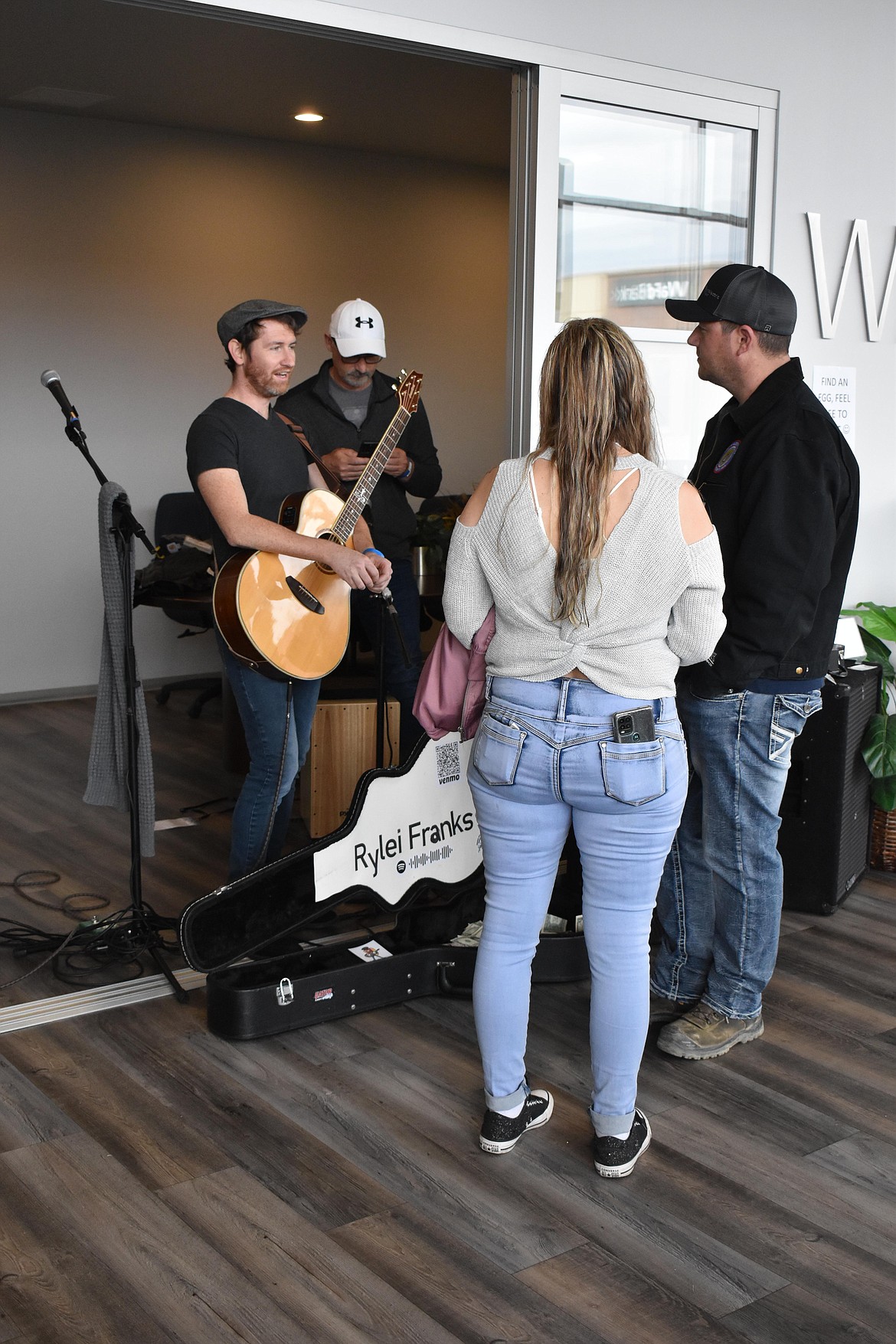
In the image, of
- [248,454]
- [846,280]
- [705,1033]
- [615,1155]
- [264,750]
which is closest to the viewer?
[615,1155]

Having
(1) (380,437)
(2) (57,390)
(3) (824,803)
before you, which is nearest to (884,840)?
(3) (824,803)

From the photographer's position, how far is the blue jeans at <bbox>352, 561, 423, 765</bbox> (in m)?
4.05

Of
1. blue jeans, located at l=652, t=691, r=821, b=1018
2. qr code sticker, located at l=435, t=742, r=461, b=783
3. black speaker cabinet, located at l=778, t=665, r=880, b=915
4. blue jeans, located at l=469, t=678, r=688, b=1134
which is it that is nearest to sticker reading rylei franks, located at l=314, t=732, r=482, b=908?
qr code sticker, located at l=435, t=742, r=461, b=783

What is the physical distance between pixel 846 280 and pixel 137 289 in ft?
12.7

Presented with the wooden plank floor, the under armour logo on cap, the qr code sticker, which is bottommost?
the wooden plank floor

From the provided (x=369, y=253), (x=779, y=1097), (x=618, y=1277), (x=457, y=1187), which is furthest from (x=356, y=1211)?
(x=369, y=253)

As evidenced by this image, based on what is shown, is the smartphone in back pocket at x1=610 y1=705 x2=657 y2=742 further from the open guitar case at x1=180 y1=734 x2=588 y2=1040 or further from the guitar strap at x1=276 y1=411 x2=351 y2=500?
the guitar strap at x1=276 y1=411 x2=351 y2=500

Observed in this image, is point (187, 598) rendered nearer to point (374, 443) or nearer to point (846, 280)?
point (374, 443)

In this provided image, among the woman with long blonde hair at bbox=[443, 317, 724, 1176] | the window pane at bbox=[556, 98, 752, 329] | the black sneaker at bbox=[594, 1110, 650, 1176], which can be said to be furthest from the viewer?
the window pane at bbox=[556, 98, 752, 329]

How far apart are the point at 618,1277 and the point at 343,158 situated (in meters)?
6.47

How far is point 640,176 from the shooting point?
3811 millimetres

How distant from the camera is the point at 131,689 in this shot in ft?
10.5

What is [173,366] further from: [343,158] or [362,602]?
[362,602]

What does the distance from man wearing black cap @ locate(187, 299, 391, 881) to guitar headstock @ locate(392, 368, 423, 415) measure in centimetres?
30
